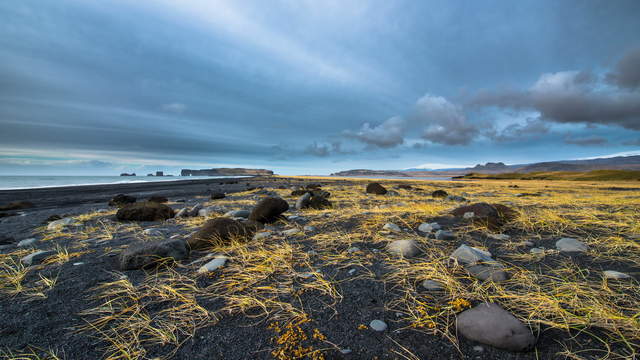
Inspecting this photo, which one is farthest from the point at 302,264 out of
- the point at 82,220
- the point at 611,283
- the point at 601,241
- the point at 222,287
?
the point at 82,220

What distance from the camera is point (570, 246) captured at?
3.37 meters

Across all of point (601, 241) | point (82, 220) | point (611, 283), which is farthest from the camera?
point (82, 220)

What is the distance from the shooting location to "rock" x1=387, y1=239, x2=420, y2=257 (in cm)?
331

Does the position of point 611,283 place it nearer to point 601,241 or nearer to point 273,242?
point 601,241

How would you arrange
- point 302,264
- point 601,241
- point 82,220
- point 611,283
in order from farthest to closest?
point 82,220 < point 601,241 < point 302,264 < point 611,283

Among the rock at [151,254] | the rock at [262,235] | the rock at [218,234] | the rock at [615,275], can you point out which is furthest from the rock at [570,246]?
the rock at [151,254]

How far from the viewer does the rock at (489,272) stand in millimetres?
2504

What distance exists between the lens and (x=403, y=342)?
167 cm

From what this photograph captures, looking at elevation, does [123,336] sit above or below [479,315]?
below

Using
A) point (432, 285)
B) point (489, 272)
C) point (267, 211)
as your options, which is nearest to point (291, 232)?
point (267, 211)

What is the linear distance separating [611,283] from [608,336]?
1.21 metres

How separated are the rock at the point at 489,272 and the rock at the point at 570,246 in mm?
1490

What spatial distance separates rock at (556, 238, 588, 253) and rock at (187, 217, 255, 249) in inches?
183

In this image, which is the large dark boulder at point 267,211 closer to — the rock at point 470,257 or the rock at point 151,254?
the rock at point 151,254
